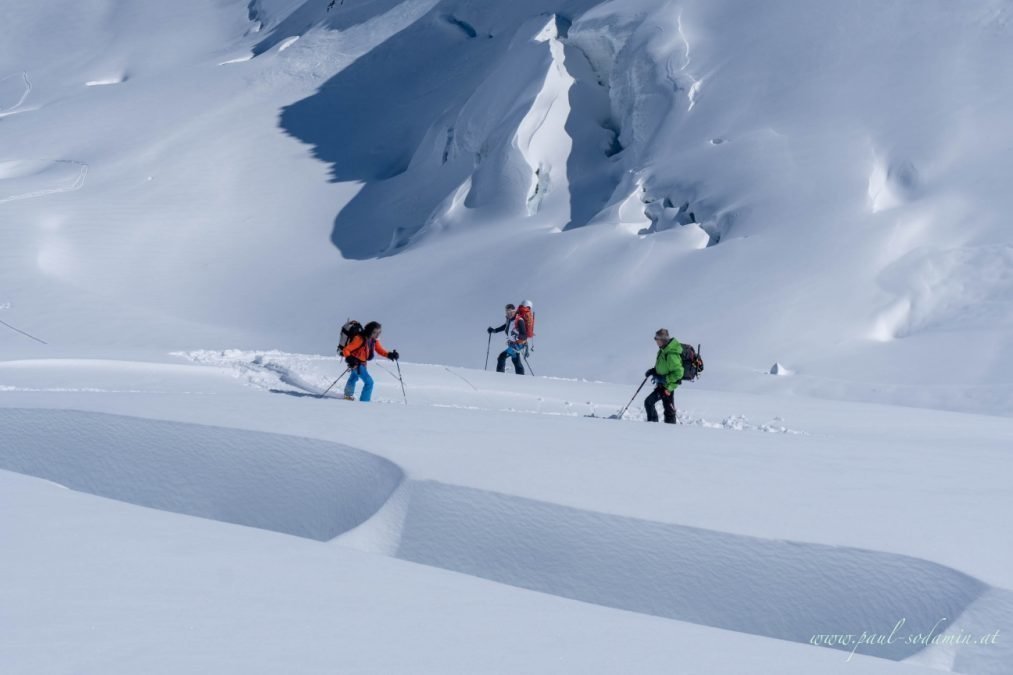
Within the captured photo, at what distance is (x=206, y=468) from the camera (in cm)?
945

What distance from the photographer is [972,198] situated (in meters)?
20.5

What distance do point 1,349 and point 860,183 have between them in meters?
17.0

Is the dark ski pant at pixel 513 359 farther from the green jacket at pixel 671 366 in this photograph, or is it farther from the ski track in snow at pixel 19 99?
the ski track in snow at pixel 19 99

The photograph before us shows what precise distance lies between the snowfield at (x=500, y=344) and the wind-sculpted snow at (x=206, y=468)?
41mm

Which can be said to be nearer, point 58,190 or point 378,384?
point 378,384

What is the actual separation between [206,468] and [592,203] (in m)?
19.1

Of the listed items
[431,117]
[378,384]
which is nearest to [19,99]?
[431,117]

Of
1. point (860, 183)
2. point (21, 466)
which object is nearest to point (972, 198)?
point (860, 183)

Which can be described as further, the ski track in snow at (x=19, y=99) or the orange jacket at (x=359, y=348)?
the ski track in snow at (x=19, y=99)

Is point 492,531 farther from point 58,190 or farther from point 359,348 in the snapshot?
point 58,190

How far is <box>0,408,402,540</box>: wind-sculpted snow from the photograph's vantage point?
8.59 m

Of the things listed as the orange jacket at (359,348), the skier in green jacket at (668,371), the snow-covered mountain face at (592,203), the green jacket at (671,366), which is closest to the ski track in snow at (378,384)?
the skier in green jacket at (668,371)

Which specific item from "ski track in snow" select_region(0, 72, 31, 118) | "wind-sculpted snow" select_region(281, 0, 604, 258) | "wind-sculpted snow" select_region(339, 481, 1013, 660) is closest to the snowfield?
"wind-sculpted snow" select_region(339, 481, 1013, 660)

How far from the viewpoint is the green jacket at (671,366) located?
40.9ft
